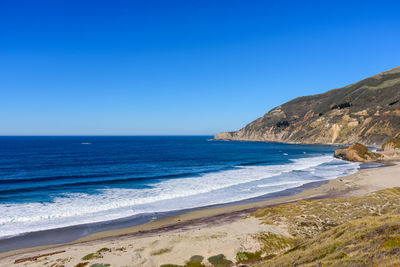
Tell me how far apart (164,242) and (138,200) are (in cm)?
1463

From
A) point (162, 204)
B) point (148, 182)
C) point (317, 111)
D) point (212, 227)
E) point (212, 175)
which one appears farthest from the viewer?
point (317, 111)

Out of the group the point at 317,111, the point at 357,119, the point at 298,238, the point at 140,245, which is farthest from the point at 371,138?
the point at 140,245

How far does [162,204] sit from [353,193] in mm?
23851

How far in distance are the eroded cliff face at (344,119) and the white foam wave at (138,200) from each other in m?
86.3

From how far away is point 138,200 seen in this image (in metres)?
30.7

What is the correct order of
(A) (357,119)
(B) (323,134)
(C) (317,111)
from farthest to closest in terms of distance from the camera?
1. (C) (317,111)
2. (B) (323,134)
3. (A) (357,119)

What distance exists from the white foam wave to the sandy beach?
473cm

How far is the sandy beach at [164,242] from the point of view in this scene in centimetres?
1490

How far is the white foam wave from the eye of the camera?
23703 mm

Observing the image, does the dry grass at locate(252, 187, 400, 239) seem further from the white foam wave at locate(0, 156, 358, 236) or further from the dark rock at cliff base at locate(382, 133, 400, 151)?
the dark rock at cliff base at locate(382, 133, 400, 151)

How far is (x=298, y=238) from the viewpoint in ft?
58.0

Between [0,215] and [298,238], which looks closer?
[298,238]

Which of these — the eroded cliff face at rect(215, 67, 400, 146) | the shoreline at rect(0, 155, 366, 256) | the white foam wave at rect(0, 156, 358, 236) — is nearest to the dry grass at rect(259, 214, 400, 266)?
the shoreline at rect(0, 155, 366, 256)

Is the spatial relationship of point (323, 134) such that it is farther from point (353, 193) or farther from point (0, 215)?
point (0, 215)
